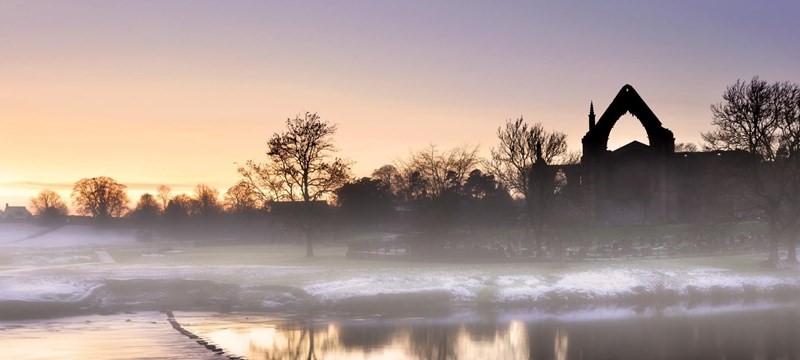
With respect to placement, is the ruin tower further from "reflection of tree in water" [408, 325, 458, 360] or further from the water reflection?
"reflection of tree in water" [408, 325, 458, 360]

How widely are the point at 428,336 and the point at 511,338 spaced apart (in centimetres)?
302

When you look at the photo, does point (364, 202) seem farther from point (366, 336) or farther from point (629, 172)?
point (366, 336)

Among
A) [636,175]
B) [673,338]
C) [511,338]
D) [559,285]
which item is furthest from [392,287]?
[636,175]

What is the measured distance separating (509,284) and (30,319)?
22871 millimetres

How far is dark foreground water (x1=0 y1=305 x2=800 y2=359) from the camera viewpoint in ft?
103

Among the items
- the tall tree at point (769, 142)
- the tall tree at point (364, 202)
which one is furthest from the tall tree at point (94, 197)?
the tall tree at point (769, 142)

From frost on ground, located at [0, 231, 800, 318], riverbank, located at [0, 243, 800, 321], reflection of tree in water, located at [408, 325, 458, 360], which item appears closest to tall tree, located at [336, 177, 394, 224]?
frost on ground, located at [0, 231, 800, 318]

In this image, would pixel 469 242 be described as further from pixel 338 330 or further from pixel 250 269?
pixel 338 330

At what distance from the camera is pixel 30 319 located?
40.4 meters

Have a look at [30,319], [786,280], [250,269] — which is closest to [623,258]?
[786,280]

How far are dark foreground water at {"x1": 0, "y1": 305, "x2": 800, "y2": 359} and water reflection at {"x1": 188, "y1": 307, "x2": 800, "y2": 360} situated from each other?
0.12ft

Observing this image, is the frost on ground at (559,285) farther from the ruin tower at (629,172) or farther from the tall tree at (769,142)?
the ruin tower at (629,172)

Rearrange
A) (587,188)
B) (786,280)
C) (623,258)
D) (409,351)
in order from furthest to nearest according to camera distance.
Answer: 1. (587,188)
2. (623,258)
3. (786,280)
4. (409,351)

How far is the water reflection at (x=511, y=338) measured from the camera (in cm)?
3206
